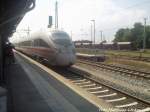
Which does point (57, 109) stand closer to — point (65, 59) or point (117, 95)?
point (117, 95)

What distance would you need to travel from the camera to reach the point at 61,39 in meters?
23.2

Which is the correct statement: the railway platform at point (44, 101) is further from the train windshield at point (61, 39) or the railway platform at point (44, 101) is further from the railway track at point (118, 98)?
the train windshield at point (61, 39)

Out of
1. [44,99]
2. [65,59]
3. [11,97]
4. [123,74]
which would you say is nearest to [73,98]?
[44,99]

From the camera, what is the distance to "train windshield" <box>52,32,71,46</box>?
22953mm

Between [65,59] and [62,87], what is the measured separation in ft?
34.1

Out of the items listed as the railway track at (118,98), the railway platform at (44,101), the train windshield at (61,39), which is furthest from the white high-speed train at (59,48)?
the railway platform at (44,101)

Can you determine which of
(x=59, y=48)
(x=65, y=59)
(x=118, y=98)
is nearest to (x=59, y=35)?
(x=59, y=48)

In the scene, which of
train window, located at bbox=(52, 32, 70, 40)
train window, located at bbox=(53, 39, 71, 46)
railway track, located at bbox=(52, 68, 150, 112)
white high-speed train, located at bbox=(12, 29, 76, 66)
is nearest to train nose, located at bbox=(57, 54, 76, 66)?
white high-speed train, located at bbox=(12, 29, 76, 66)

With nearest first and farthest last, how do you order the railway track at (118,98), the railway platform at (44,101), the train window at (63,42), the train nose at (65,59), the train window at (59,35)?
the railway platform at (44,101) → the railway track at (118,98) → the train nose at (65,59) → the train window at (63,42) → the train window at (59,35)

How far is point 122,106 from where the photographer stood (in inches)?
434

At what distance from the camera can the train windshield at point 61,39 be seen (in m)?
23.0

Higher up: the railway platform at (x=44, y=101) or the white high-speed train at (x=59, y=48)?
the white high-speed train at (x=59, y=48)

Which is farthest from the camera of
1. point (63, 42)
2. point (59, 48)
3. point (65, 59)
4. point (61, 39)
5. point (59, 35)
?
point (59, 35)

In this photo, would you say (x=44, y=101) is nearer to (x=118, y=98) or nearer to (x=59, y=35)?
(x=118, y=98)
